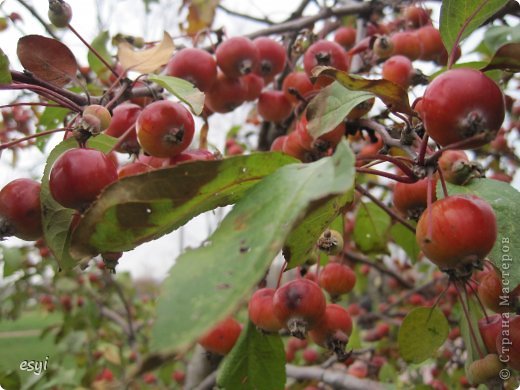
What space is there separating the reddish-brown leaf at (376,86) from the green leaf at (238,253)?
203 mm

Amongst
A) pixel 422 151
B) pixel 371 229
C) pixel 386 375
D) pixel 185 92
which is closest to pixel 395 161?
pixel 422 151

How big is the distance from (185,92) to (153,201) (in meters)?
0.34

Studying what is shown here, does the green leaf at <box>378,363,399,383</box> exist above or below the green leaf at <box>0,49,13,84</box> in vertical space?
below

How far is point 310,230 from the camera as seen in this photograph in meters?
0.80

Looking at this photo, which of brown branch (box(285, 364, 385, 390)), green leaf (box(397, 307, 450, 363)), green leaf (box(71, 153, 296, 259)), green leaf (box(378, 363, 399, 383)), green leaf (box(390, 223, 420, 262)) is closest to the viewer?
green leaf (box(71, 153, 296, 259))

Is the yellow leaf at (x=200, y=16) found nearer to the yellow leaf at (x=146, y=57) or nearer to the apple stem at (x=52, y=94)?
the yellow leaf at (x=146, y=57)

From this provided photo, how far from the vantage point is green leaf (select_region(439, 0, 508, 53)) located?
0.80 metres

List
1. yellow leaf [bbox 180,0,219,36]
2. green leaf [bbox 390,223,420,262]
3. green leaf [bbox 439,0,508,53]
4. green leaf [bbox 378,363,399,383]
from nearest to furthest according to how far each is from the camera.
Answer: green leaf [bbox 439,0,508,53] → green leaf [bbox 390,223,420,262] → yellow leaf [bbox 180,0,219,36] → green leaf [bbox 378,363,399,383]

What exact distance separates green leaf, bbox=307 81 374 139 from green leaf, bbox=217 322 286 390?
23.6 inches

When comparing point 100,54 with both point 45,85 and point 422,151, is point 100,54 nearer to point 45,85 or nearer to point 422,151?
point 45,85

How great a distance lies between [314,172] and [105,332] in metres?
3.94

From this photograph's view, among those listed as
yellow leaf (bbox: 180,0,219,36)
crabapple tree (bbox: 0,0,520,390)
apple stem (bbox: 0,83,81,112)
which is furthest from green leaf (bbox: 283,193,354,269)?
yellow leaf (bbox: 180,0,219,36)

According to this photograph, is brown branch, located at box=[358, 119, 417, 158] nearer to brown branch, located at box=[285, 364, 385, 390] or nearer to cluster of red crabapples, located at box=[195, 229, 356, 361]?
cluster of red crabapples, located at box=[195, 229, 356, 361]

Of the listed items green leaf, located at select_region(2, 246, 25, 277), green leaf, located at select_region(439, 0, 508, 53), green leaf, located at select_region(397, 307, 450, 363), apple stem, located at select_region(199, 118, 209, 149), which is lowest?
green leaf, located at select_region(2, 246, 25, 277)
